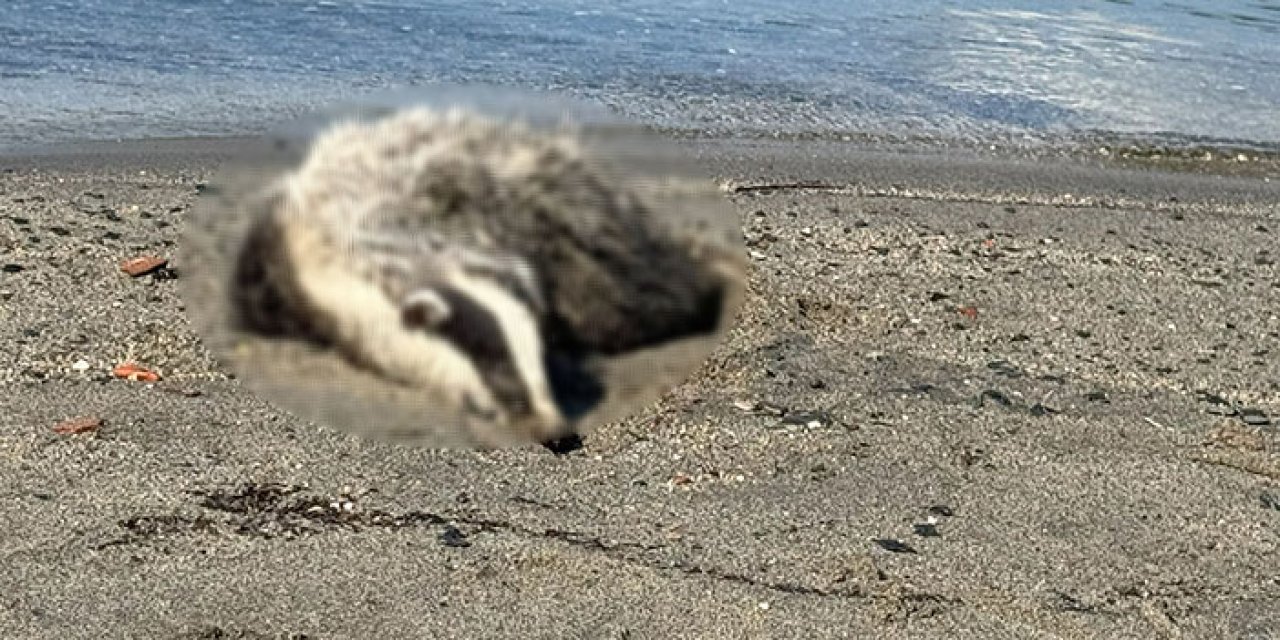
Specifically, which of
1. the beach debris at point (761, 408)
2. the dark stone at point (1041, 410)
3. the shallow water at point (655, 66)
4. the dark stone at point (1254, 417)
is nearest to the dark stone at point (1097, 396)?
the dark stone at point (1041, 410)

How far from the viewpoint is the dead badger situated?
1257 mm

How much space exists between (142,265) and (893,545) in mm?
7121

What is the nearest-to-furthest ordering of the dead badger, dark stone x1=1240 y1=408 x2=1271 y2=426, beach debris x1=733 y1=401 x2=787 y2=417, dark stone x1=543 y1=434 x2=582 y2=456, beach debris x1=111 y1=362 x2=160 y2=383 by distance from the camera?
1. the dead badger
2. dark stone x1=543 y1=434 x2=582 y2=456
3. beach debris x1=111 y1=362 x2=160 y2=383
4. beach debris x1=733 y1=401 x2=787 y2=417
5. dark stone x1=1240 y1=408 x2=1271 y2=426

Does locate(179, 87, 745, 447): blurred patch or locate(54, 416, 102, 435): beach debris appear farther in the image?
locate(54, 416, 102, 435): beach debris

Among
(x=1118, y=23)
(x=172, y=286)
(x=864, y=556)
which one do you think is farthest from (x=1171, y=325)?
(x=1118, y=23)

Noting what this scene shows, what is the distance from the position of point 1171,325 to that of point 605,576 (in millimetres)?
7506

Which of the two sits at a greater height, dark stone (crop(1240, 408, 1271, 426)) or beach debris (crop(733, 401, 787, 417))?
beach debris (crop(733, 401, 787, 417))

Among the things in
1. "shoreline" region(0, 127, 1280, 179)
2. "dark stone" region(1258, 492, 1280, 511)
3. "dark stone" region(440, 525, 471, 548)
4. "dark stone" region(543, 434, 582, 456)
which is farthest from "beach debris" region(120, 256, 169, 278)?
"dark stone" region(543, 434, 582, 456)

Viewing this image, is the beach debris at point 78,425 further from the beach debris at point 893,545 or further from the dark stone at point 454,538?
the beach debris at point 893,545

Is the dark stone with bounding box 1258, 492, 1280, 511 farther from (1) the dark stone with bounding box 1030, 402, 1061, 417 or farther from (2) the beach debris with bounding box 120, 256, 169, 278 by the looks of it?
(2) the beach debris with bounding box 120, 256, 169, 278

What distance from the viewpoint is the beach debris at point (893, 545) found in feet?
35.0

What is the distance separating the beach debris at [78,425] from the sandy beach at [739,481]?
83mm

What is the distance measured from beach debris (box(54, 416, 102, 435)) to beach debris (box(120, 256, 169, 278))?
78.5 inches

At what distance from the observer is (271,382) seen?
4.75 ft
